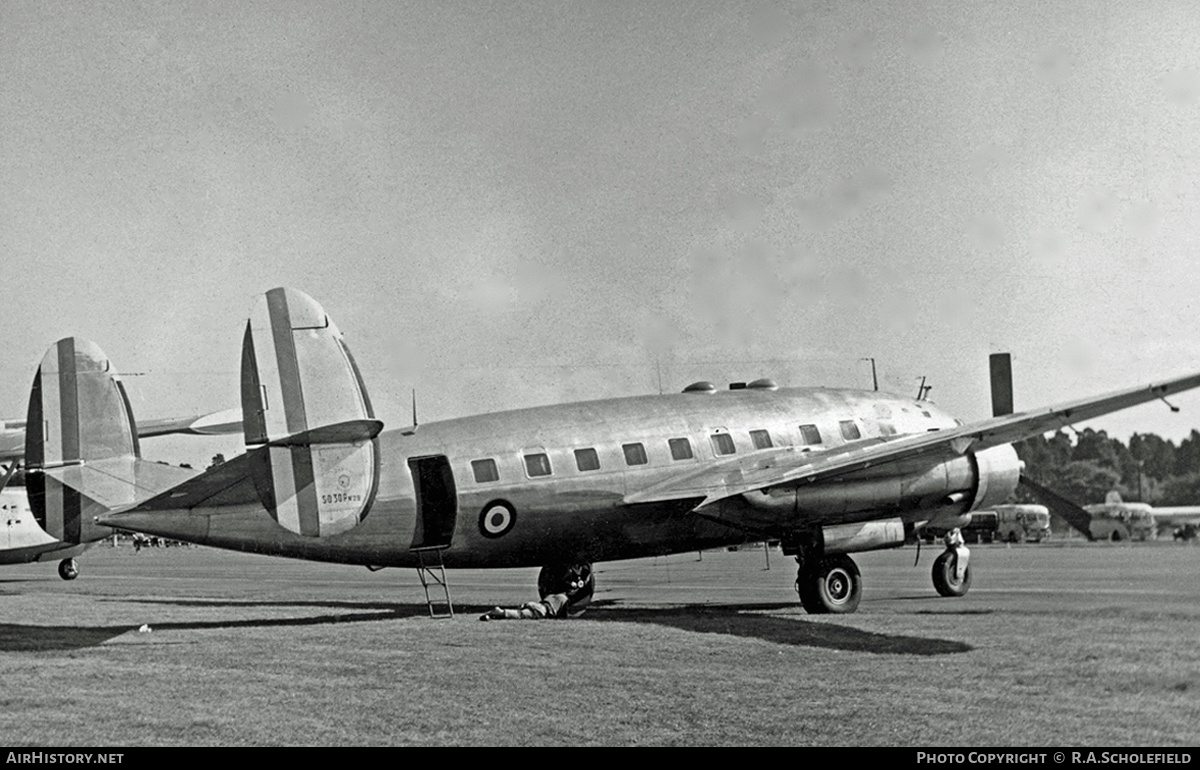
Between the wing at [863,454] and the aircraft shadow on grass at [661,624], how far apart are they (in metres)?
2.01

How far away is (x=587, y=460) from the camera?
60.6 feet

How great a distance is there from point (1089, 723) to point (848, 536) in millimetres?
9876

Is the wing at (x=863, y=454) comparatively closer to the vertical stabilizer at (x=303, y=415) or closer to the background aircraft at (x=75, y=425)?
the vertical stabilizer at (x=303, y=415)

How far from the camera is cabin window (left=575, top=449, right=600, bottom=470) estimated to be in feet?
60.4

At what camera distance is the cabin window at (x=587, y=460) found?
18.4 meters

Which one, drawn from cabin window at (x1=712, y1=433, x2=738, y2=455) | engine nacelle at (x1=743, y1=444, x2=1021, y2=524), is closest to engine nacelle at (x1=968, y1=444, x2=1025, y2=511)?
engine nacelle at (x1=743, y1=444, x2=1021, y2=524)

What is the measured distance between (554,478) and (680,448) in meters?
2.48

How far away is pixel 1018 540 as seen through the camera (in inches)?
2813

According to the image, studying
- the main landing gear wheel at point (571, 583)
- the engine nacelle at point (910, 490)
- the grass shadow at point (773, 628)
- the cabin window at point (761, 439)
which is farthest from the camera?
the cabin window at point (761, 439)

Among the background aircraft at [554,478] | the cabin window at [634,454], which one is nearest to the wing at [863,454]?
the background aircraft at [554,478]

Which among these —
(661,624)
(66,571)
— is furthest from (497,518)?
(66,571)

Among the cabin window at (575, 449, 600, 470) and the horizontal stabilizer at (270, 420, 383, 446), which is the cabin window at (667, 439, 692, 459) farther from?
the horizontal stabilizer at (270, 420, 383, 446)

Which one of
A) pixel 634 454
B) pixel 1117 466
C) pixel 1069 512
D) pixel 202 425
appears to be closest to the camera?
pixel 1069 512

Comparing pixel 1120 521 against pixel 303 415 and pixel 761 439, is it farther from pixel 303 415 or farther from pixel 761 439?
pixel 303 415
